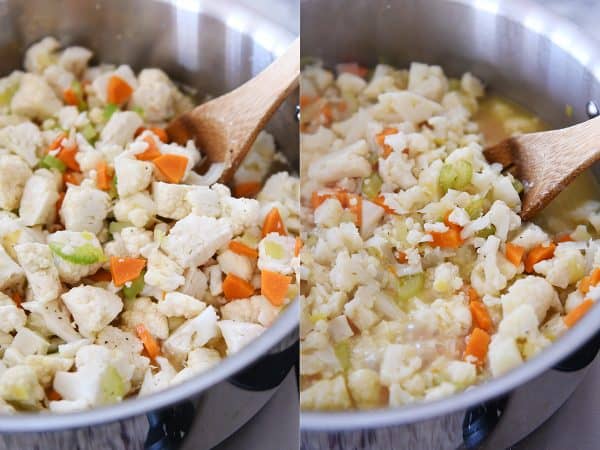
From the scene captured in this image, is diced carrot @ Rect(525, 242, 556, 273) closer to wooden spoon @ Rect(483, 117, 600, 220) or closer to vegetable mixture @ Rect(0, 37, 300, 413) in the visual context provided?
wooden spoon @ Rect(483, 117, 600, 220)

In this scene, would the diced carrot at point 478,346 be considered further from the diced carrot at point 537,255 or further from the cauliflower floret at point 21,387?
the cauliflower floret at point 21,387

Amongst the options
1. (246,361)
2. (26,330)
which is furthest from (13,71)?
(246,361)

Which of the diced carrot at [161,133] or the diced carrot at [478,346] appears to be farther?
the diced carrot at [161,133]

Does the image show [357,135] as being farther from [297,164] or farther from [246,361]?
[246,361]

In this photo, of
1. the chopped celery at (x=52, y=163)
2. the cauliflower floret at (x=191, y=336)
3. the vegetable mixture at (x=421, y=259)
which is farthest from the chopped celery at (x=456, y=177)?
the chopped celery at (x=52, y=163)

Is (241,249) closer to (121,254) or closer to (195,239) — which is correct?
(195,239)

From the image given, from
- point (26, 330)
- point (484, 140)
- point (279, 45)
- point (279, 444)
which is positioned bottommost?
point (279, 444)

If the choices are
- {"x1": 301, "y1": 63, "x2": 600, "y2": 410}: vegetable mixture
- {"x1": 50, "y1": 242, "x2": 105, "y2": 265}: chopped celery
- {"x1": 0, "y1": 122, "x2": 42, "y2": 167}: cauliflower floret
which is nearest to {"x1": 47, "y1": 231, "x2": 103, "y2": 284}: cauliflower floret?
{"x1": 50, "y1": 242, "x2": 105, "y2": 265}: chopped celery
